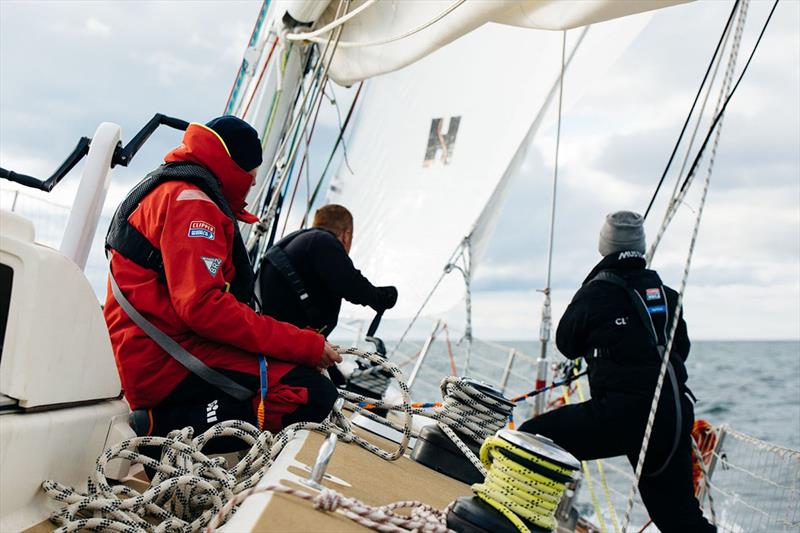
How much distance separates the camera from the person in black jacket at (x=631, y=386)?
2684 millimetres

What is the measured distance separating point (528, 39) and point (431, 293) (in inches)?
83.2

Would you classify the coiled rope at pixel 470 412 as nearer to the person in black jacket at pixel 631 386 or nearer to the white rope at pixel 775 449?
the person in black jacket at pixel 631 386

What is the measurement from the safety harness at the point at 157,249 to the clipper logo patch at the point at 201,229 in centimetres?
12

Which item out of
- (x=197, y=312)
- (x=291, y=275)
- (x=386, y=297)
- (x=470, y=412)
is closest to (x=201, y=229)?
(x=197, y=312)

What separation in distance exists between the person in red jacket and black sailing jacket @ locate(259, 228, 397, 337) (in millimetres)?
932

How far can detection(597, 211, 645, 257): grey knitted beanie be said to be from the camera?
2.87m

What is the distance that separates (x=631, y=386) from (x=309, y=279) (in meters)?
1.25

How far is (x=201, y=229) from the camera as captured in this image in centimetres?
184

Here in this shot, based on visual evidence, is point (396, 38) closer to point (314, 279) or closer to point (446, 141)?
Result: point (314, 279)

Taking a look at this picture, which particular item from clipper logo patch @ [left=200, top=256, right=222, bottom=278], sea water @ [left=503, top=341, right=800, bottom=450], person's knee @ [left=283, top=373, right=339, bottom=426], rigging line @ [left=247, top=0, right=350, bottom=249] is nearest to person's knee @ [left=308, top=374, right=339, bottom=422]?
person's knee @ [left=283, top=373, right=339, bottom=426]

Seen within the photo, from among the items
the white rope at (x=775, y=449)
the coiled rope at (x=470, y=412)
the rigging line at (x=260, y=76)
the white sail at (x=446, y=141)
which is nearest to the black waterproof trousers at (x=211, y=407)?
the coiled rope at (x=470, y=412)

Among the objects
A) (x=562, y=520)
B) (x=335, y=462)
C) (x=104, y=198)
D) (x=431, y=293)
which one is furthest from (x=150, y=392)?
(x=431, y=293)

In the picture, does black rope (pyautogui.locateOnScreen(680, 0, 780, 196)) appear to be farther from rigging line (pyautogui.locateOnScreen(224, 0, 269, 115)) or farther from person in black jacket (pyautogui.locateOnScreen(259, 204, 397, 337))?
rigging line (pyautogui.locateOnScreen(224, 0, 269, 115))

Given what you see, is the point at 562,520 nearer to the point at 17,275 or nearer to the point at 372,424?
the point at 372,424
